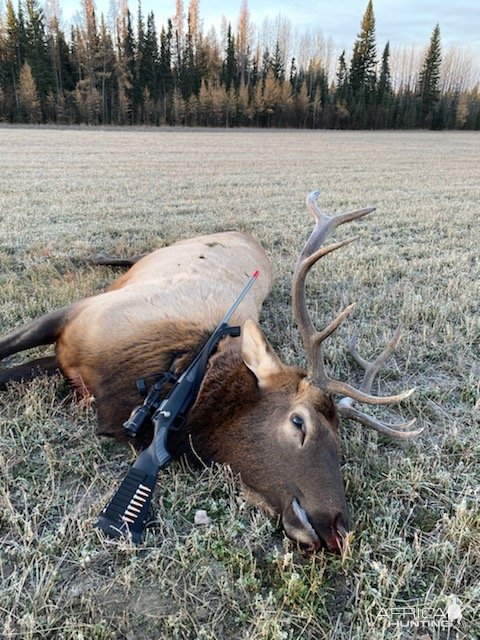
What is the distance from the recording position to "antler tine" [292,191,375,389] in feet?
9.09

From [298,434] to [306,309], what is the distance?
2.59 ft

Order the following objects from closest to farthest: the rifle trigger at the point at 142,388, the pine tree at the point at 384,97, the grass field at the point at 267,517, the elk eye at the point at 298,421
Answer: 1. the grass field at the point at 267,517
2. the elk eye at the point at 298,421
3. the rifle trigger at the point at 142,388
4. the pine tree at the point at 384,97

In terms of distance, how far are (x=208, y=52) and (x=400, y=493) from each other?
246ft

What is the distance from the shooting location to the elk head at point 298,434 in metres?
2.23

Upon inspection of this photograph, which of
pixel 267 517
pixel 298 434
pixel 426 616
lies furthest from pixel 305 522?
pixel 426 616

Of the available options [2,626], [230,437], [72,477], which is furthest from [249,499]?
[2,626]

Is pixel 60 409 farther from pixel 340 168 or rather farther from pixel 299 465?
pixel 340 168

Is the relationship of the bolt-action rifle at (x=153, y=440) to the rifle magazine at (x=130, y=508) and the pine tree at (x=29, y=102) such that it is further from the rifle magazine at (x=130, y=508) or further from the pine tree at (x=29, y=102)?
the pine tree at (x=29, y=102)

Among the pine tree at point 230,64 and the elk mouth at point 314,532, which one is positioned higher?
the pine tree at point 230,64

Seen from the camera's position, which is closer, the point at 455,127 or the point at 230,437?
the point at 230,437

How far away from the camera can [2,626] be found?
187 centimetres

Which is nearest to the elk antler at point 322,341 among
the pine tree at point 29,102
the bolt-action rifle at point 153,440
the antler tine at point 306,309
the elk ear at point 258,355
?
the antler tine at point 306,309

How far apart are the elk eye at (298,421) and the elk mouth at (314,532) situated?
396 mm

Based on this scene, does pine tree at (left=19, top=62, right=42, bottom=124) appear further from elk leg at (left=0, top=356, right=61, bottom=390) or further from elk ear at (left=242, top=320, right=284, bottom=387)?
elk ear at (left=242, top=320, right=284, bottom=387)
